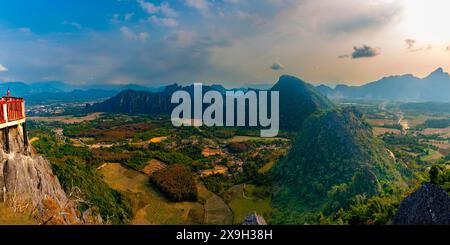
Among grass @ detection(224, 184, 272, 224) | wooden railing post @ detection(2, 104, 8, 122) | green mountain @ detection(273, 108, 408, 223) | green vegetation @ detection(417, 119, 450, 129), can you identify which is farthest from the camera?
green vegetation @ detection(417, 119, 450, 129)

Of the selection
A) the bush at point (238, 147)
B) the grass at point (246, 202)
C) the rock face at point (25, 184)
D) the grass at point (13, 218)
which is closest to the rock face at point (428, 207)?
the rock face at point (25, 184)

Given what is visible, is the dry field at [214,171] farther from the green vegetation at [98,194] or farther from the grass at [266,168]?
the green vegetation at [98,194]

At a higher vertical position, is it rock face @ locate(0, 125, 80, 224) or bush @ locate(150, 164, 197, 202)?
rock face @ locate(0, 125, 80, 224)

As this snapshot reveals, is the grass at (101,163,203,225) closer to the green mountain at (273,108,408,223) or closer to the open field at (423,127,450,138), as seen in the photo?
the green mountain at (273,108,408,223)

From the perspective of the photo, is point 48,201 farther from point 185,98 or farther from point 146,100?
point 146,100

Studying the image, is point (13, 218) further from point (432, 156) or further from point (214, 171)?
point (432, 156)

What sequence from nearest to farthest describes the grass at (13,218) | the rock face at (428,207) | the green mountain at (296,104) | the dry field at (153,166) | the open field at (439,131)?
the rock face at (428,207) → the grass at (13,218) → the dry field at (153,166) → the open field at (439,131) → the green mountain at (296,104)

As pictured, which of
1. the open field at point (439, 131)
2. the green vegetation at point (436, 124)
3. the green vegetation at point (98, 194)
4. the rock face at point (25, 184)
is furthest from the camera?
the green vegetation at point (436, 124)

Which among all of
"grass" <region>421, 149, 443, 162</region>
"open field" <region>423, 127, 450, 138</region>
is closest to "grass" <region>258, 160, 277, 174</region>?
"grass" <region>421, 149, 443, 162</region>
